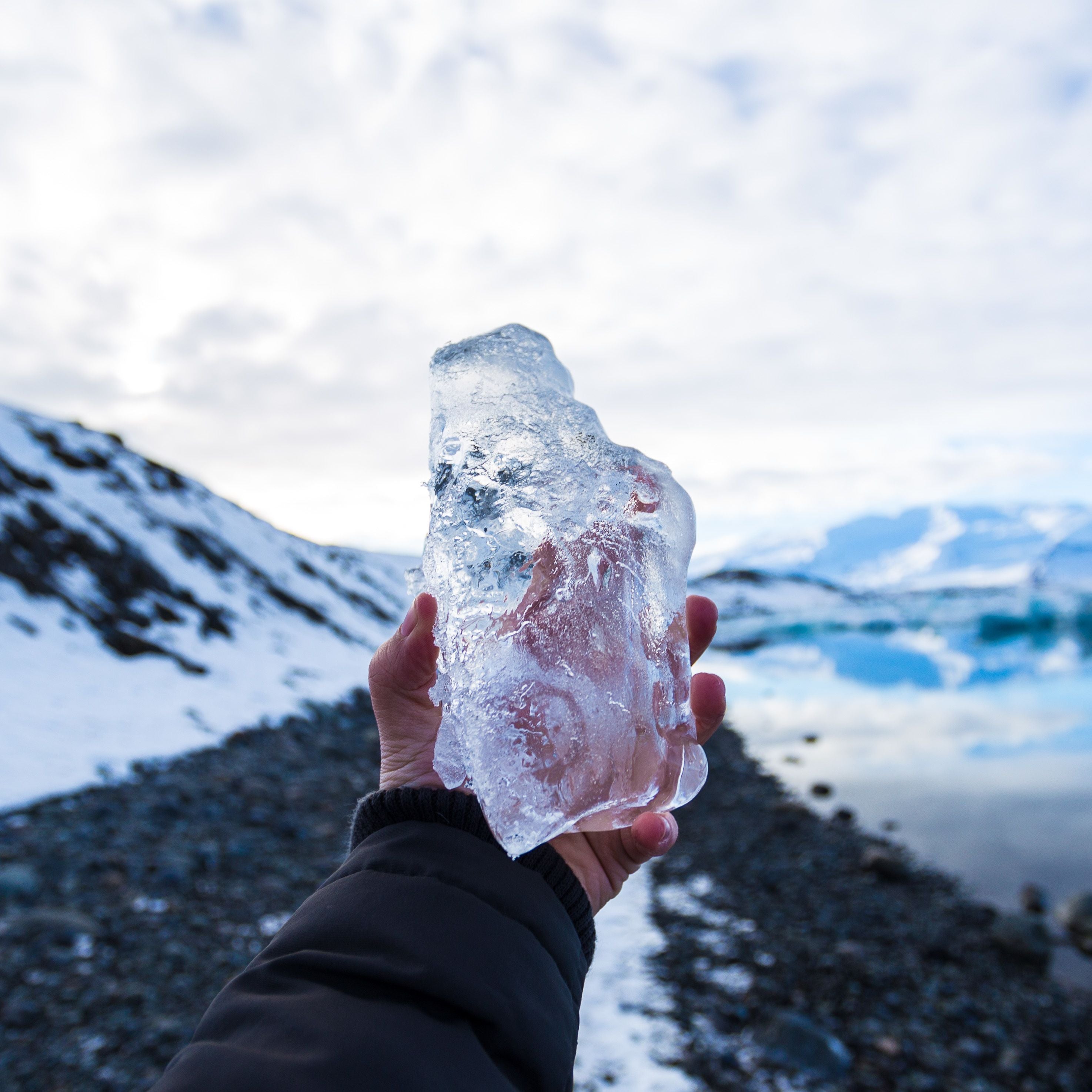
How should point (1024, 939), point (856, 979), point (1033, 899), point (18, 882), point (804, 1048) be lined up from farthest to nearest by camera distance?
point (1033, 899), point (1024, 939), point (856, 979), point (18, 882), point (804, 1048)

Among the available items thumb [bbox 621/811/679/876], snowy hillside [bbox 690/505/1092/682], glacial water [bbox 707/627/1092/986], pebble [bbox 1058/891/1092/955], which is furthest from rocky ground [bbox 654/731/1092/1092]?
snowy hillside [bbox 690/505/1092/682]

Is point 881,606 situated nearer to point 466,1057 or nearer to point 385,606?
point 385,606

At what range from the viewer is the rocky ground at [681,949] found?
175 inches

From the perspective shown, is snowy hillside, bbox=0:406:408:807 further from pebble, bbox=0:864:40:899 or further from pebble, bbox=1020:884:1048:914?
pebble, bbox=1020:884:1048:914

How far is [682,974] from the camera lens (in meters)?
6.07

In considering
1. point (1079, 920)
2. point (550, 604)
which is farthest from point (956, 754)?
point (550, 604)

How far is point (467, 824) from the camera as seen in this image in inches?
81.7

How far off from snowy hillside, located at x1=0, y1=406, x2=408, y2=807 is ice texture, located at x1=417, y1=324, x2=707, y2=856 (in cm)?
144

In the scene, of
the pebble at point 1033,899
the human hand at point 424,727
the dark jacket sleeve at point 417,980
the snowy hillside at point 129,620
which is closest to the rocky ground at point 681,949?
the pebble at point 1033,899

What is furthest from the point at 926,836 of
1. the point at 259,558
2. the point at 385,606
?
the point at 385,606

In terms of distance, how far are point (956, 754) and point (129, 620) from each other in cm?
1834

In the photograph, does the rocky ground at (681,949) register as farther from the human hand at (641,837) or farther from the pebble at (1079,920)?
the human hand at (641,837)

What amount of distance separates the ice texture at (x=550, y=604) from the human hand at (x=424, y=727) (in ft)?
0.33

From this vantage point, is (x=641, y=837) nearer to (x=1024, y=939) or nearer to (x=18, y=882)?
(x=18, y=882)
